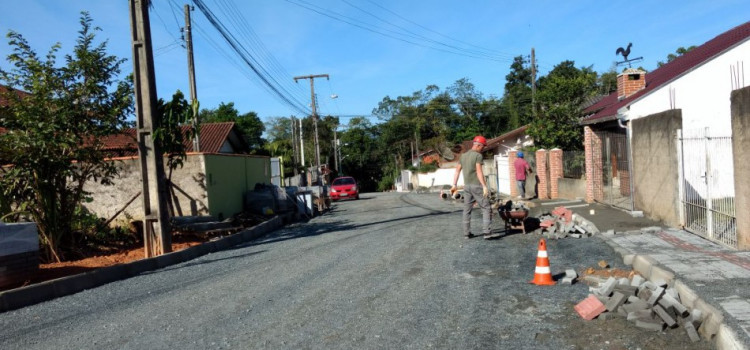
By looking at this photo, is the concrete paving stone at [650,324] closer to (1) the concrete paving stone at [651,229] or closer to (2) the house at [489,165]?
(1) the concrete paving stone at [651,229]

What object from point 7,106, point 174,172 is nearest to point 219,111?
point 174,172

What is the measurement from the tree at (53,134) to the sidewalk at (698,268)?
921cm

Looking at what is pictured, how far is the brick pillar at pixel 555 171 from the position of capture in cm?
1816

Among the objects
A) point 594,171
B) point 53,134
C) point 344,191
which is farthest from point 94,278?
point 344,191

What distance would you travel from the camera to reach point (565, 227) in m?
9.95

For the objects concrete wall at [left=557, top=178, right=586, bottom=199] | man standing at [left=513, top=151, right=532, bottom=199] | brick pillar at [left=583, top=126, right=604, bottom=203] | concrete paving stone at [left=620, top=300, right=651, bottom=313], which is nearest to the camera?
concrete paving stone at [left=620, top=300, right=651, bottom=313]

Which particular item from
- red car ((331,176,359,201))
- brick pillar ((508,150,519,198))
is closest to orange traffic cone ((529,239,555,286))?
brick pillar ((508,150,519,198))

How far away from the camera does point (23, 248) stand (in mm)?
7664

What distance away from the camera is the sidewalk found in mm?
4387

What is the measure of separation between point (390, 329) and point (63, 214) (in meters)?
7.68

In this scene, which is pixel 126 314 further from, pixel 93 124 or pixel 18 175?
pixel 93 124

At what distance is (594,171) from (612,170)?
487 millimetres

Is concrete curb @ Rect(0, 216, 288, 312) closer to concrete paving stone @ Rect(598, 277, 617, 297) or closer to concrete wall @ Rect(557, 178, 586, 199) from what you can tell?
concrete paving stone @ Rect(598, 277, 617, 297)

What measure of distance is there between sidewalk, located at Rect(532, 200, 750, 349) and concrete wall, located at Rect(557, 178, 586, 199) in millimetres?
5539
